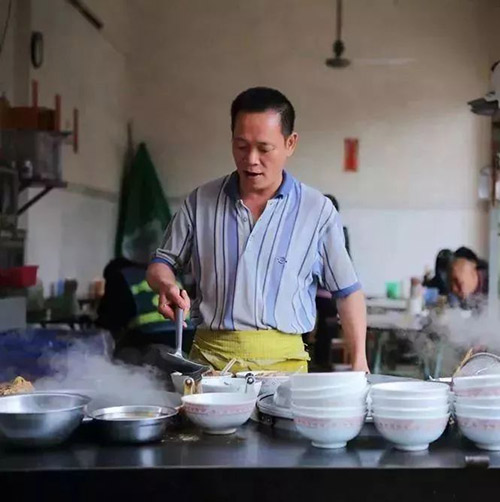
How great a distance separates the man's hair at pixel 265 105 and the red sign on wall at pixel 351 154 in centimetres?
505

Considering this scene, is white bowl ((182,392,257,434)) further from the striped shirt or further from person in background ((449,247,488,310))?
person in background ((449,247,488,310))

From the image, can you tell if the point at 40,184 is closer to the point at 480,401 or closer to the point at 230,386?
the point at 230,386

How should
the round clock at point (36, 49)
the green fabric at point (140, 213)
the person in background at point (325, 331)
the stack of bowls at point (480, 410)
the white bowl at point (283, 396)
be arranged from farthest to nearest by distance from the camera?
the green fabric at point (140, 213) → the person in background at point (325, 331) → the round clock at point (36, 49) → the white bowl at point (283, 396) → the stack of bowls at point (480, 410)

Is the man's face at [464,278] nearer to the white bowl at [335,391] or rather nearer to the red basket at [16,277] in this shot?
the red basket at [16,277]

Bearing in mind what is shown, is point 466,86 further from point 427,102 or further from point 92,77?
point 92,77

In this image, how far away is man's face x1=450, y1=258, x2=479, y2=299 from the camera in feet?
15.7

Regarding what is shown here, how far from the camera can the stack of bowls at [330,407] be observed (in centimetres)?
135

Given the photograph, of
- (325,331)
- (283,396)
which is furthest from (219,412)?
(325,331)

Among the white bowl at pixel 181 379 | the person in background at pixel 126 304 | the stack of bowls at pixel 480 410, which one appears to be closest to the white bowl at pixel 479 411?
the stack of bowls at pixel 480 410

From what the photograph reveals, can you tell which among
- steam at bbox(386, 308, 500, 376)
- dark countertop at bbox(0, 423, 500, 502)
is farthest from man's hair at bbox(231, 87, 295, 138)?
steam at bbox(386, 308, 500, 376)

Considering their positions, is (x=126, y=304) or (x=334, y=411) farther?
(x=126, y=304)

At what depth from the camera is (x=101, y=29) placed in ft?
20.1

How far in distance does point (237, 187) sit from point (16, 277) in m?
2.42

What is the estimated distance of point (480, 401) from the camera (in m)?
1.38
